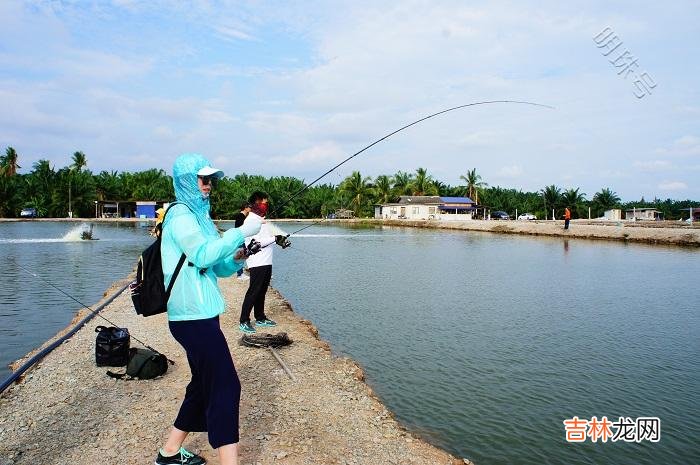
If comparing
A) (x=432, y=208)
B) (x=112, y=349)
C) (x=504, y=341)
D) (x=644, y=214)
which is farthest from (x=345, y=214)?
(x=112, y=349)

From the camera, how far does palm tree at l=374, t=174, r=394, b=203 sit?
87812mm

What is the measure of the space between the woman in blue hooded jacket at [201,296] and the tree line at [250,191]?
67.8 m

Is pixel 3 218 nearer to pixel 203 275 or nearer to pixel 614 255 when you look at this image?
pixel 614 255

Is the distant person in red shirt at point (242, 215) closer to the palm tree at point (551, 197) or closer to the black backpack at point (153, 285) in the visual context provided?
the black backpack at point (153, 285)

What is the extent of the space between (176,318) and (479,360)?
6.23 metres

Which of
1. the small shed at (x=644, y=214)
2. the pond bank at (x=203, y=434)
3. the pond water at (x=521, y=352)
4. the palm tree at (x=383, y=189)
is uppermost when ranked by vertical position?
the palm tree at (x=383, y=189)

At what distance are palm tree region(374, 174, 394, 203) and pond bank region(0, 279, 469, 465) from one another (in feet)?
267

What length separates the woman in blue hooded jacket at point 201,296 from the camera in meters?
2.96

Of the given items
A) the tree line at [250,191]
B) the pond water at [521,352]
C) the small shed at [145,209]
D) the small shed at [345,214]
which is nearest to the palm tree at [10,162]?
the tree line at [250,191]

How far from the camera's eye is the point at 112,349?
6160 mm

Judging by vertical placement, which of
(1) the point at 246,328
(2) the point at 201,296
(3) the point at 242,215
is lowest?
(1) the point at 246,328

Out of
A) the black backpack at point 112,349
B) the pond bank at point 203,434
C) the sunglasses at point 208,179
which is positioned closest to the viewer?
the sunglasses at point 208,179

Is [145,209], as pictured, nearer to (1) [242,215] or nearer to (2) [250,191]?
(2) [250,191]

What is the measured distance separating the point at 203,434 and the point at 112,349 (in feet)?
7.92
